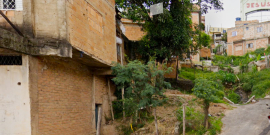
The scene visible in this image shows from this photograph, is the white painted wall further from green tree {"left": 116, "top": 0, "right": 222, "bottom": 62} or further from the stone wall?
green tree {"left": 116, "top": 0, "right": 222, "bottom": 62}

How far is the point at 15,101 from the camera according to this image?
6914 mm

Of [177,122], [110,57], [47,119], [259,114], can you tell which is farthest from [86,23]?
[259,114]

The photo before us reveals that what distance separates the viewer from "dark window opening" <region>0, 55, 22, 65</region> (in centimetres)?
710

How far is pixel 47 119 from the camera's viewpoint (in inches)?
298

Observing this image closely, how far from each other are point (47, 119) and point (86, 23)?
11.8 feet

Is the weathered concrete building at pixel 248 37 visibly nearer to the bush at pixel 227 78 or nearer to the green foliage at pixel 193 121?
the bush at pixel 227 78

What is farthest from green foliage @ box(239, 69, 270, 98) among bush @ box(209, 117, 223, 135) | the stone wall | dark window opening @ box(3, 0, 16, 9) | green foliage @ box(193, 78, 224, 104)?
dark window opening @ box(3, 0, 16, 9)

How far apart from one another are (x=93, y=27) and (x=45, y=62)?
8.33ft

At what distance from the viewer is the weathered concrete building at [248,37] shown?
32688 millimetres

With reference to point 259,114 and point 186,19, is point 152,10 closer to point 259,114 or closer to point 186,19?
point 186,19

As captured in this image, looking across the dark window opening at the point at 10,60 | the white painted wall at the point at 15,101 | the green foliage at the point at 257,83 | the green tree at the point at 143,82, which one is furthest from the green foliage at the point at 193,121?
the green foliage at the point at 257,83

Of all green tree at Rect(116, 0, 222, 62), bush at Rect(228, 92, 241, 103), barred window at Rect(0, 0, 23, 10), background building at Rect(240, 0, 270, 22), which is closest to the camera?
barred window at Rect(0, 0, 23, 10)

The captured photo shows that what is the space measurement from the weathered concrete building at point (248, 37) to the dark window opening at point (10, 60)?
3224cm

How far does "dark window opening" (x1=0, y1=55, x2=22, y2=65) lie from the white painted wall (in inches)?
6.8
